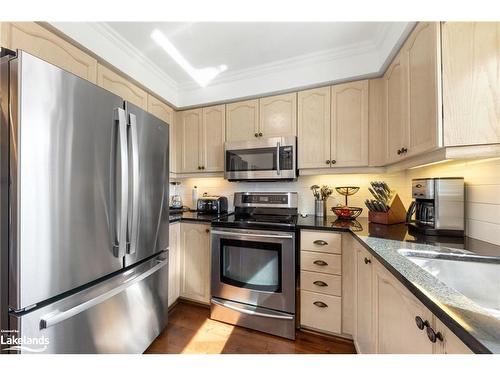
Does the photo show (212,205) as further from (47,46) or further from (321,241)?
(47,46)

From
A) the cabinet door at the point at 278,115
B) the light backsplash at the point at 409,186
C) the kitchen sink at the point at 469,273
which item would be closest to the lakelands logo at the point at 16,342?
the kitchen sink at the point at 469,273

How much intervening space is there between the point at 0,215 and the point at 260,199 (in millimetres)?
1746

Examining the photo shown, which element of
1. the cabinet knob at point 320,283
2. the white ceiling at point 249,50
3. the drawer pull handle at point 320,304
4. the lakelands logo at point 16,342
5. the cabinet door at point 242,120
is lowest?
the drawer pull handle at point 320,304

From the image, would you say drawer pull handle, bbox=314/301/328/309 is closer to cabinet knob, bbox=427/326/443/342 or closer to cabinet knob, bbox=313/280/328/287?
cabinet knob, bbox=313/280/328/287

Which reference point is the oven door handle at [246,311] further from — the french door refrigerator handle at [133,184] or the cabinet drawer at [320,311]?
the french door refrigerator handle at [133,184]

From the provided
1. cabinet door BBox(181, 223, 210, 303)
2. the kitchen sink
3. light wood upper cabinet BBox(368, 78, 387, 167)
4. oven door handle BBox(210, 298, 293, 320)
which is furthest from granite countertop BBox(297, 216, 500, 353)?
cabinet door BBox(181, 223, 210, 303)

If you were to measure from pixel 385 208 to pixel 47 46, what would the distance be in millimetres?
2501

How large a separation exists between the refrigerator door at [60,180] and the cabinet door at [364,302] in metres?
1.39

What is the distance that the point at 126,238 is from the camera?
1180mm

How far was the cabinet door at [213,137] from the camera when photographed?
223 centimetres

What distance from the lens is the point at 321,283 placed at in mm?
1547
